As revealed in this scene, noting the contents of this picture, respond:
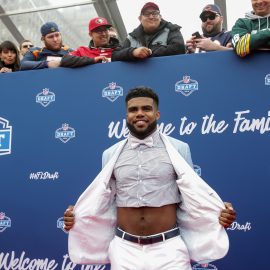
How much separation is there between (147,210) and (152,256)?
0.74 feet

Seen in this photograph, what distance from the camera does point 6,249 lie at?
319 centimetres

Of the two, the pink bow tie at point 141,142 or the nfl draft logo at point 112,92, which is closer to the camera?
the pink bow tie at point 141,142

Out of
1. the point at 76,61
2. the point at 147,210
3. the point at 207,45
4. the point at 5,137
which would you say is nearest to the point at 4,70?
the point at 5,137

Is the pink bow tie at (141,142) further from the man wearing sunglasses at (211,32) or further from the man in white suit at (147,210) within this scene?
the man wearing sunglasses at (211,32)

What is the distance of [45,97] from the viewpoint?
335 centimetres

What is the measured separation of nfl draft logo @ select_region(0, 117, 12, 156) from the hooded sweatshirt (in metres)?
1.93

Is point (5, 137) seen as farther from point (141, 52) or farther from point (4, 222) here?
point (141, 52)

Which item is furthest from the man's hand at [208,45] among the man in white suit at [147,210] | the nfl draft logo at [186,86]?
the man in white suit at [147,210]

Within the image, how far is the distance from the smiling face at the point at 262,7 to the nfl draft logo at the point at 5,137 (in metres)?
2.15

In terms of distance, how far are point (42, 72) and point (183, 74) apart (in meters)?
1.19

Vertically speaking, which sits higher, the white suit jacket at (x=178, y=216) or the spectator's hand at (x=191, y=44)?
the spectator's hand at (x=191, y=44)

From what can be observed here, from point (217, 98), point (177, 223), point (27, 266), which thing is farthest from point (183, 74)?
point (27, 266)

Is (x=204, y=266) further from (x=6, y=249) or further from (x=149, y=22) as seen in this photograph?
(x=149, y=22)

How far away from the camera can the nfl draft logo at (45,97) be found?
Answer: 3328 millimetres
